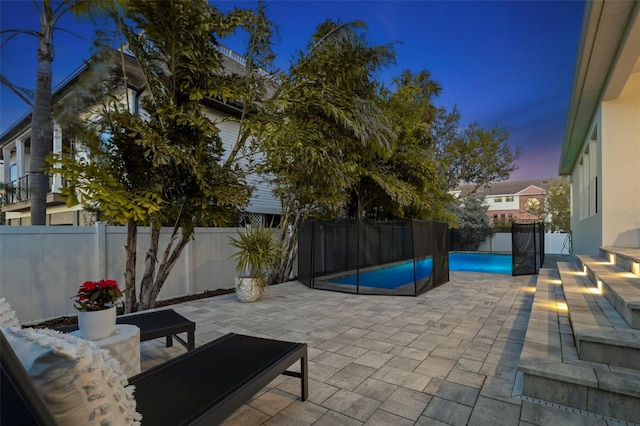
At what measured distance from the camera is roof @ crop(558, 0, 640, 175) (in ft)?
16.1

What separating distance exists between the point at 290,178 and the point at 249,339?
4613mm

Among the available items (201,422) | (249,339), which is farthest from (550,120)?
(201,422)

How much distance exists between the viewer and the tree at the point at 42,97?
4844mm

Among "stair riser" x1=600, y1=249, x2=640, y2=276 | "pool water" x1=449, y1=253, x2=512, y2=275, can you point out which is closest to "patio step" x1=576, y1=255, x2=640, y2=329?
"stair riser" x1=600, y1=249, x2=640, y2=276

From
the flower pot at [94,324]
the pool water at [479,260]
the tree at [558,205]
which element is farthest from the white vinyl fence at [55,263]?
the tree at [558,205]

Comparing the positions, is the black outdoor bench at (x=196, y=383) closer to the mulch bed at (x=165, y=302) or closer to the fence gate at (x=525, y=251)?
the mulch bed at (x=165, y=302)

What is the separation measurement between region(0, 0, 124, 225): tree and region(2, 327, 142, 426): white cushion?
5166 mm

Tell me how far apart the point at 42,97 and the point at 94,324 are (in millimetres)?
4698

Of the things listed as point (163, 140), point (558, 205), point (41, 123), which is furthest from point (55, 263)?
point (558, 205)

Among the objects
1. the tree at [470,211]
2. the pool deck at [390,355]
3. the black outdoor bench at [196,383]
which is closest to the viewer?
the black outdoor bench at [196,383]

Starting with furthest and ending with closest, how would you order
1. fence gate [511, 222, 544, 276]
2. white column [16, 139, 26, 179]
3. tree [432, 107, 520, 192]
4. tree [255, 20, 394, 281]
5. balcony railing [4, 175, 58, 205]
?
tree [432, 107, 520, 192], white column [16, 139, 26, 179], balcony railing [4, 175, 58, 205], fence gate [511, 222, 544, 276], tree [255, 20, 394, 281]

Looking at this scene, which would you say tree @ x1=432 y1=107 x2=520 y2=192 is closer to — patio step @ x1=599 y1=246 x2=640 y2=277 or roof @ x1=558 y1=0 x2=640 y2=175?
roof @ x1=558 y1=0 x2=640 y2=175

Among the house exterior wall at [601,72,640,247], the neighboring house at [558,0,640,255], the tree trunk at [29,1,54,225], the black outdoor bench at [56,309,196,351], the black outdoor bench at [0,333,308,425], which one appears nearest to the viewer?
the black outdoor bench at [0,333,308,425]

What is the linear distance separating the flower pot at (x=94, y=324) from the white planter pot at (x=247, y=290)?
3.33 metres
